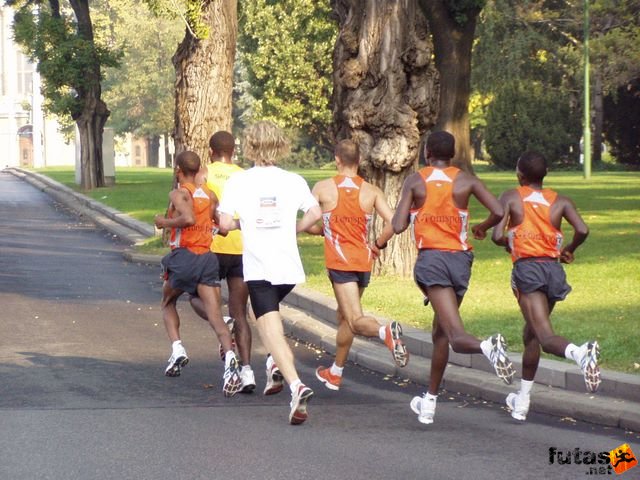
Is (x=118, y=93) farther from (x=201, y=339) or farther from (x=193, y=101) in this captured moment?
(x=201, y=339)

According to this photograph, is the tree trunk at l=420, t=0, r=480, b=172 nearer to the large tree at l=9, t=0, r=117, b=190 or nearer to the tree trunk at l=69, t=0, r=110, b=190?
the large tree at l=9, t=0, r=117, b=190

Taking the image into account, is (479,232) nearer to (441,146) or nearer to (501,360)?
(441,146)

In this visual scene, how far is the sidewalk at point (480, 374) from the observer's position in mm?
8180

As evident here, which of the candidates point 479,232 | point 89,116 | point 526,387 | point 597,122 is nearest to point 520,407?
point 526,387

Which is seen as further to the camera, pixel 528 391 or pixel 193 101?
pixel 193 101

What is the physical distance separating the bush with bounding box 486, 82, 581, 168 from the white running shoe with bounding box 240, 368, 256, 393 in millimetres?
47727

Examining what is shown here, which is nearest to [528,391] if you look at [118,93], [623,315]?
[623,315]

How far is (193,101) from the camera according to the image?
20188mm

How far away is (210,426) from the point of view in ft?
26.1

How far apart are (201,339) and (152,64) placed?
231ft

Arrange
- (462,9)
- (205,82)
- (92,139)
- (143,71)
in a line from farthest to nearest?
(143,71)
(92,139)
(462,9)
(205,82)

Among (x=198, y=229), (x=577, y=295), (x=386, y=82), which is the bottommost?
(x=577, y=295)

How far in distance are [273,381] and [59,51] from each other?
107 ft

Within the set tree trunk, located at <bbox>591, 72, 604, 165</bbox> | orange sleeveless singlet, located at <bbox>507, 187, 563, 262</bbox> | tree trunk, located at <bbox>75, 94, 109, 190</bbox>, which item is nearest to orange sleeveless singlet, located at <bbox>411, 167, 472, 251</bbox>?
orange sleeveless singlet, located at <bbox>507, 187, 563, 262</bbox>
